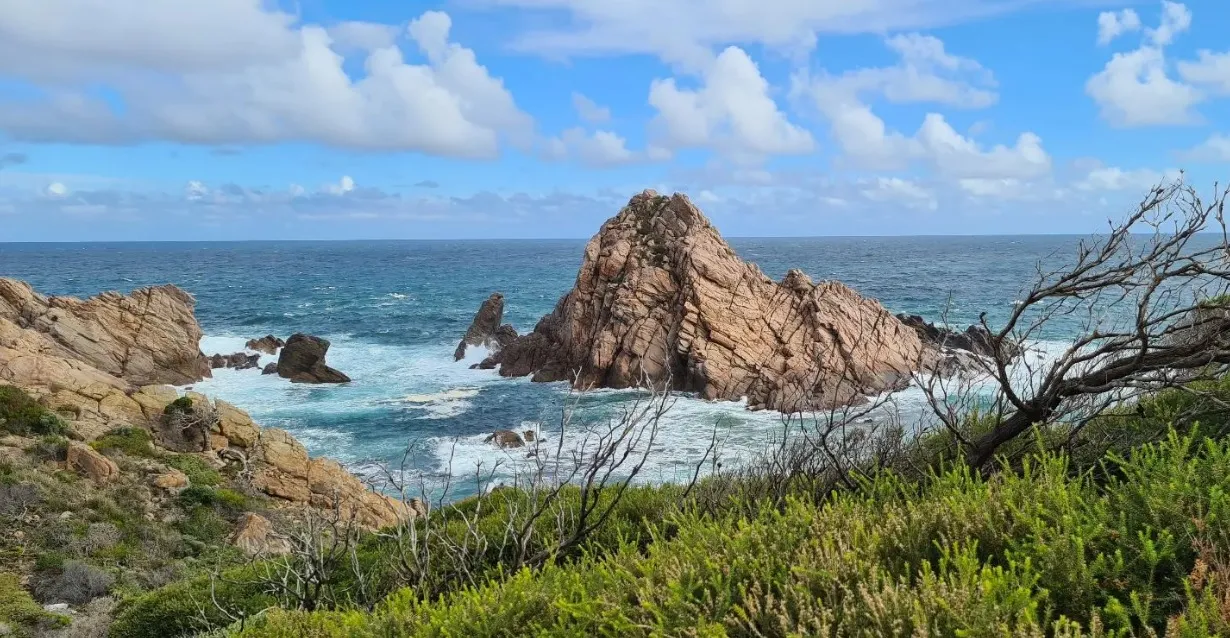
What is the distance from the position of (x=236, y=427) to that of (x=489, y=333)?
25148 mm

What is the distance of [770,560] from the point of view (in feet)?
13.3

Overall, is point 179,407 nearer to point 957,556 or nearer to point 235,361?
point 957,556

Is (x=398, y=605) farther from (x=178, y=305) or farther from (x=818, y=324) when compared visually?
(x=178, y=305)

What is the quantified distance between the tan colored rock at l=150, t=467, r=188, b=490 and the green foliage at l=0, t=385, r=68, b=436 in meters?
3.29

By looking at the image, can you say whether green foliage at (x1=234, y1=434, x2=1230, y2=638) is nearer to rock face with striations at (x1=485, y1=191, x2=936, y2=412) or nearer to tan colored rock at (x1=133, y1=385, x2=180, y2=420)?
tan colored rock at (x1=133, y1=385, x2=180, y2=420)

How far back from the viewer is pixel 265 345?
45531mm

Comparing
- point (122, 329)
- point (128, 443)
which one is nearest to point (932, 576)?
point (128, 443)

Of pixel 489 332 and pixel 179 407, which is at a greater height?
pixel 179 407

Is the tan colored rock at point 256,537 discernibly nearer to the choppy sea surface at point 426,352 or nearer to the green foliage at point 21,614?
the choppy sea surface at point 426,352

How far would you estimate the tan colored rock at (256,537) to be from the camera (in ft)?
46.2

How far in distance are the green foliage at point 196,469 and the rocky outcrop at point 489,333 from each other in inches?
Answer: 1014

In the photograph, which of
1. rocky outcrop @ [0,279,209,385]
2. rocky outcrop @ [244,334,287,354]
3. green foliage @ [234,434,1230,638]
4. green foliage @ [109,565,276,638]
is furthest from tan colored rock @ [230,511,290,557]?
rocky outcrop @ [244,334,287,354]

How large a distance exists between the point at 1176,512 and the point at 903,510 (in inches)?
52.3

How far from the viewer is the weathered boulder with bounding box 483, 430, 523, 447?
26547 millimetres
